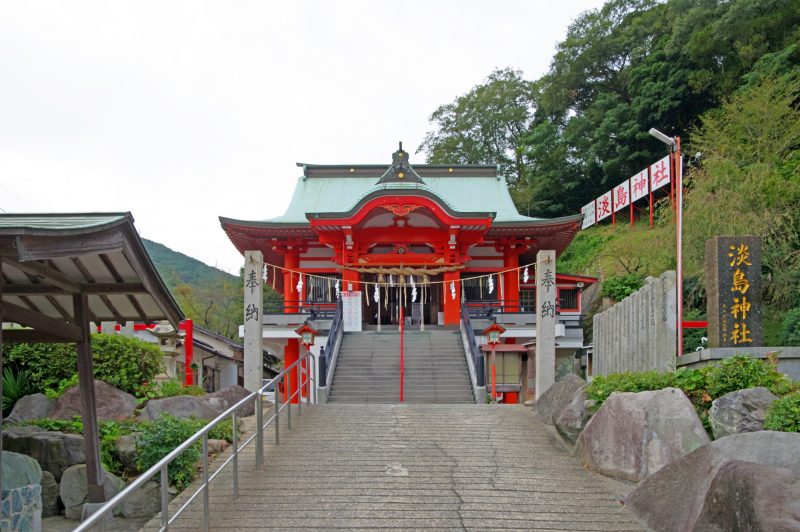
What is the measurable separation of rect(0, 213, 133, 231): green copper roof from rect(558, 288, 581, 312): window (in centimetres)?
2145

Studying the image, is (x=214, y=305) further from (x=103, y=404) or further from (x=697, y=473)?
(x=697, y=473)

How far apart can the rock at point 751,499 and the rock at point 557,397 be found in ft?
15.6

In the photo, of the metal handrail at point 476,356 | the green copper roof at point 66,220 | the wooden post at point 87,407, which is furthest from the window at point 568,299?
the green copper roof at point 66,220

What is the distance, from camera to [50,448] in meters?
9.16

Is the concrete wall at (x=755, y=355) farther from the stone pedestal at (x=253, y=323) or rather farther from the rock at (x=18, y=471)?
the rock at (x=18, y=471)

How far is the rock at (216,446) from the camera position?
29.8 ft

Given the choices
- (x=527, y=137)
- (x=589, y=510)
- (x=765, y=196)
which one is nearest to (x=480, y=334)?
(x=765, y=196)

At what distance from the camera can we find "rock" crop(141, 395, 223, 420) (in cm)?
1076

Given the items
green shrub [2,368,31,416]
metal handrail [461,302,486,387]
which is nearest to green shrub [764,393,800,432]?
metal handrail [461,302,486,387]

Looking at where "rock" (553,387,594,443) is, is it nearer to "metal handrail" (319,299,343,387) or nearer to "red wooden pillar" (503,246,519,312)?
"metal handrail" (319,299,343,387)

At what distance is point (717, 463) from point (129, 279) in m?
5.89

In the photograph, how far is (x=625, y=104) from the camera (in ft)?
120

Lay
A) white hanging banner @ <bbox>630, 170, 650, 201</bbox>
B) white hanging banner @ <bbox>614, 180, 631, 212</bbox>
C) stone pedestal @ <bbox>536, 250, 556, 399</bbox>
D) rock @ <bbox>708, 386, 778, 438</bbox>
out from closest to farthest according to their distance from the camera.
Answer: rock @ <bbox>708, 386, 778, 438</bbox> → stone pedestal @ <bbox>536, 250, 556, 399</bbox> → white hanging banner @ <bbox>630, 170, 650, 201</bbox> → white hanging banner @ <bbox>614, 180, 631, 212</bbox>

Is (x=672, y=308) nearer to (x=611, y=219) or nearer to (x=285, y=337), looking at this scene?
(x=285, y=337)
